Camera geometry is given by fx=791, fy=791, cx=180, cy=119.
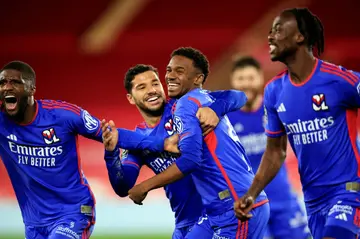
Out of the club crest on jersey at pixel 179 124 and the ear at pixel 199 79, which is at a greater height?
the ear at pixel 199 79

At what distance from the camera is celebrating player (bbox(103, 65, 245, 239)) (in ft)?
20.7

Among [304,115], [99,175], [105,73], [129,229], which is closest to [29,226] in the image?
[304,115]

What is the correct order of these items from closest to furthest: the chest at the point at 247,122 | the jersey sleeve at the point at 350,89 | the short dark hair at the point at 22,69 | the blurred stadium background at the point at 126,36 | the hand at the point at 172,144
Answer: the jersey sleeve at the point at 350,89 → the hand at the point at 172,144 → the short dark hair at the point at 22,69 → the chest at the point at 247,122 → the blurred stadium background at the point at 126,36

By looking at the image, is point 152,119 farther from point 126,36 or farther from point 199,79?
point 126,36

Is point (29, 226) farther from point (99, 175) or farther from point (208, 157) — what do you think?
point (99, 175)

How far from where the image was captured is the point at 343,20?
2098 centimetres

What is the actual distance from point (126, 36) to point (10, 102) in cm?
1514

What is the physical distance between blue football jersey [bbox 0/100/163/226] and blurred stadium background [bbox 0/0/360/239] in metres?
11.9

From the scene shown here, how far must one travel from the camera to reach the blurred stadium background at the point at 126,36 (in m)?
20.0

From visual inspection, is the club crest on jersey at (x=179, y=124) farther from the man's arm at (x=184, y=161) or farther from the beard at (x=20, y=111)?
the beard at (x=20, y=111)

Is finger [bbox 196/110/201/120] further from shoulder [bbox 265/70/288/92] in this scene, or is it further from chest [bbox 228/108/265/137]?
chest [bbox 228/108/265/137]

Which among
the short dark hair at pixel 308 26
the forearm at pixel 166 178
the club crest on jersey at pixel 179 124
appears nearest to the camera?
the short dark hair at pixel 308 26

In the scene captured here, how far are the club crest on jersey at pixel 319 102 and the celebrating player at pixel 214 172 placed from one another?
2.64 feet

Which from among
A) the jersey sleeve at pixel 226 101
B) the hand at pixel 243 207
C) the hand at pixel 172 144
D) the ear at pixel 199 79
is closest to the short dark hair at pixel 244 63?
the jersey sleeve at pixel 226 101
